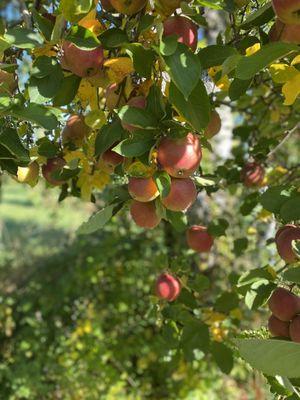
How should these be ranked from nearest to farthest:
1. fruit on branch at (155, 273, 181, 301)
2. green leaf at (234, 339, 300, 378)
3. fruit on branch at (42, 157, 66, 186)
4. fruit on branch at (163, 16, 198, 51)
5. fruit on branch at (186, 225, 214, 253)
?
1. green leaf at (234, 339, 300, 378)
2. fruit on branch at (163, 16, 198, 51)
3. fruit on branch at (42, 157, 66, 186)
4. fruit on branch at (155, 273, 181, 301)
5. fruit on branch at (186, 225, 214, 253)

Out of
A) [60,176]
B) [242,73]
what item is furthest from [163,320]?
[242,73]

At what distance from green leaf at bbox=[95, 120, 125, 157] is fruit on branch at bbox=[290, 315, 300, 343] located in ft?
1.34

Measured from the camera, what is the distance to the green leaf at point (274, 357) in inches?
24.2

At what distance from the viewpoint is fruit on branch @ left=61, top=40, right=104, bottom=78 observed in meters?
0.76

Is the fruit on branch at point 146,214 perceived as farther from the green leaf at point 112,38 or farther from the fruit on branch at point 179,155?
the green leaf at point 112,38

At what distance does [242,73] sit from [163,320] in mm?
868

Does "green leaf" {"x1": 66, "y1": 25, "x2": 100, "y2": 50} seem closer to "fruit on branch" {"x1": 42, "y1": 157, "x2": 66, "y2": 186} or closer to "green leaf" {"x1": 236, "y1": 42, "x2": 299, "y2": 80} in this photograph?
"green leaf" {"x1": 236, "y1": 42, "x2": 299, "y2": 80}

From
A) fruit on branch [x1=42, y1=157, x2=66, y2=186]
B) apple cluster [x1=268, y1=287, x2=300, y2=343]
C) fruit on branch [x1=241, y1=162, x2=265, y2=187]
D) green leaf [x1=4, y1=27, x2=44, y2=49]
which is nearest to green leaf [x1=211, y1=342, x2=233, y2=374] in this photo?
fruit on branch [x1=241, y1=162, x2=265, y2=187]

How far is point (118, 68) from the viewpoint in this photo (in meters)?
0.80

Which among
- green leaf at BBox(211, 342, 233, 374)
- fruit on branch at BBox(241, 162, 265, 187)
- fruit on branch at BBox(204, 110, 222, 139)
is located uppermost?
fruit on branch at BBox(204, 110, 222, 139)

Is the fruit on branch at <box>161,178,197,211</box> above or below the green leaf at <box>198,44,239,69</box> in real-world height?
below

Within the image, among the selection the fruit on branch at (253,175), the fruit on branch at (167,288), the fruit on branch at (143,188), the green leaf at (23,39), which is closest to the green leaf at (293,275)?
the fruit on branch at (143,188)

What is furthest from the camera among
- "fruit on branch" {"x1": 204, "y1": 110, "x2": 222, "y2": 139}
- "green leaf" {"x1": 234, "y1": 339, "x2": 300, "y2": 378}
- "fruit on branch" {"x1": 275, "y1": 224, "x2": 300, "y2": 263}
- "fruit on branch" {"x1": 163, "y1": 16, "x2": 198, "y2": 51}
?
"fruit on branch" {"x1": 204, "y1": 110, "x2": 222, "y2": 139}

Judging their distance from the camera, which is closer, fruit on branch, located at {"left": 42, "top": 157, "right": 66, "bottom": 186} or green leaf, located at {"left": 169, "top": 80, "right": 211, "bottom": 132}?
green leaf, located at {"left": 169, "top": 80, "right": 211, "bottom": 132}
